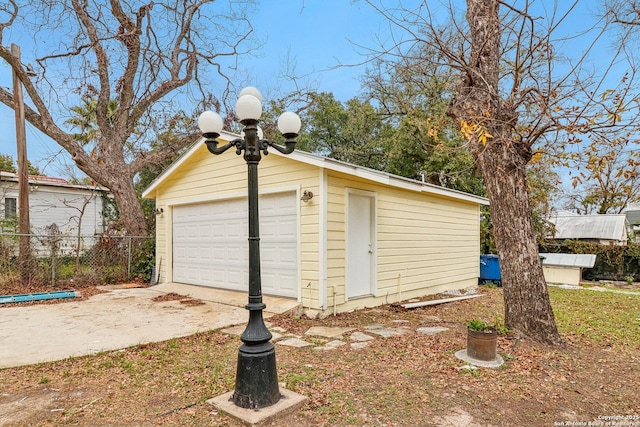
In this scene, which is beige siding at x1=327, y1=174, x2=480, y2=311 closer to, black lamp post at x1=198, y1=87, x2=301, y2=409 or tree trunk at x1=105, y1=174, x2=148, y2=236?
black lamp post at x1=198, y1=87, x2=301, y2=409

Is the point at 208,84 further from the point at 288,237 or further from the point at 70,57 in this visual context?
the point at 288,237

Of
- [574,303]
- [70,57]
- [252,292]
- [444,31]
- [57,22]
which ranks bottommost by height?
[574,303]

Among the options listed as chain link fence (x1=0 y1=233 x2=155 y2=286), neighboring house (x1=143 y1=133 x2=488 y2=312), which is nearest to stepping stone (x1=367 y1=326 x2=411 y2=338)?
neighboring house (x1=143 y1=133 x2=488 y2=312)

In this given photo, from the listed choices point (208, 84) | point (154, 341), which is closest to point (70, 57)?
point (208, 84)

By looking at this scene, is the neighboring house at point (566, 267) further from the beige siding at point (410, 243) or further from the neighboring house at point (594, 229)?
the neighboring house at point (594, 229)

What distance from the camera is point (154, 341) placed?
4.71 metres

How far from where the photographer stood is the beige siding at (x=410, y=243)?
6336 mm

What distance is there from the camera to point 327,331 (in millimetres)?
5289

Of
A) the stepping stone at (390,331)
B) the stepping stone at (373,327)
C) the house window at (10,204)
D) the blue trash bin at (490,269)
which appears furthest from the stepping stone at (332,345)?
the house window at (10,204)

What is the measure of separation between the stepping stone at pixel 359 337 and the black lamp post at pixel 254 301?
Result: 80.2 inches

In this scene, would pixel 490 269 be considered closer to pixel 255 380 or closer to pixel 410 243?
pixel 410 243

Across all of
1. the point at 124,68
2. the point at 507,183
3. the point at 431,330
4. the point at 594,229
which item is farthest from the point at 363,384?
the point at 594,229

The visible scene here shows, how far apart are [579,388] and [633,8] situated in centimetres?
417

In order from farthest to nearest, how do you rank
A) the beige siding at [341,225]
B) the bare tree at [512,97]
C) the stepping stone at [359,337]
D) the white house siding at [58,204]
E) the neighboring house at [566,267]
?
the white house siding at [58,204], the neighboring house at [566,267], the beige siding at [341,225], the stepping stone at [359,337], the bare tree at [512,97]
